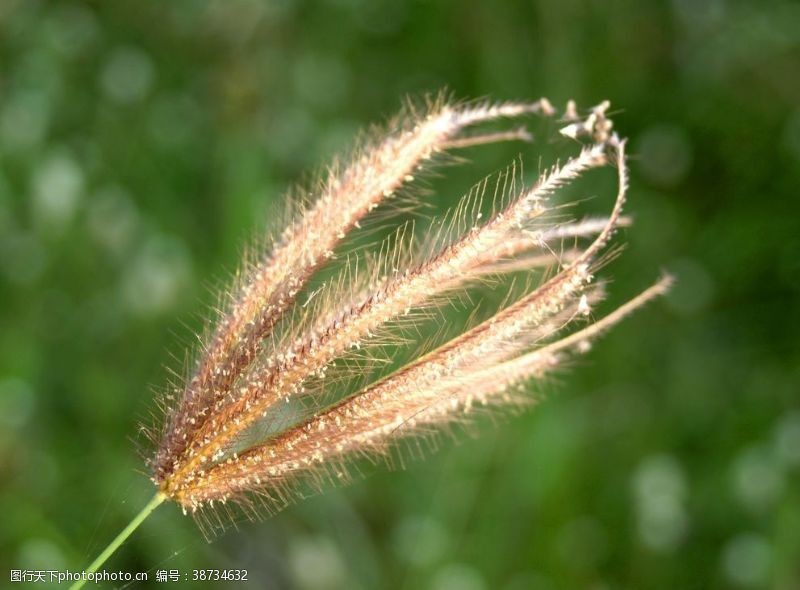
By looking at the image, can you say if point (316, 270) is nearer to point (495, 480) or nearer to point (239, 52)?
point (495, 480)

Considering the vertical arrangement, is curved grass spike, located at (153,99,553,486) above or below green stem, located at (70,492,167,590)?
above

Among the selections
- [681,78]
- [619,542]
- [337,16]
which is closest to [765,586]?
[619,542]

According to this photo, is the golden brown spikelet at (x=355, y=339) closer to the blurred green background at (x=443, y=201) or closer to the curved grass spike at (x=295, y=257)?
the curved grass spike at (x=295, y=257)

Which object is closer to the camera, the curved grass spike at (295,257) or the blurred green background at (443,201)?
the curved grass spike at (295,257)

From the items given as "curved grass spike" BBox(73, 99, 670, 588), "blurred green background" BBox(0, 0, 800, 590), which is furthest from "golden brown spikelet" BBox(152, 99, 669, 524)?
"blurred green background" BBox(0, 0, 800, 590)

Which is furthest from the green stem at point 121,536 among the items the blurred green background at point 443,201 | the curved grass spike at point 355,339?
the blurred green background at point 443,201

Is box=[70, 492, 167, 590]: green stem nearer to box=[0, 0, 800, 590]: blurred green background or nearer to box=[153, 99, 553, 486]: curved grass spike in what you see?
box=[153, 99, 553, 486]: curved grass spike

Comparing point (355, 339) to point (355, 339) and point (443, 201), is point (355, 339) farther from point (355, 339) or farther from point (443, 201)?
point (443, 201)
